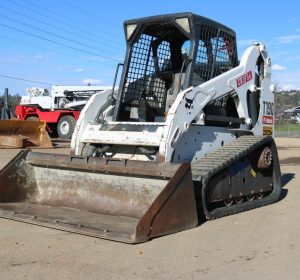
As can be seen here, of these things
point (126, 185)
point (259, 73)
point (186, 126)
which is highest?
point (259, 73)

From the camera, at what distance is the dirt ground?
462 cm

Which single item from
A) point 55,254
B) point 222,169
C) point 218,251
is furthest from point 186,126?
point 55,254

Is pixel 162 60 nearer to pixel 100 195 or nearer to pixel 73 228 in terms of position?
pixel 100 195

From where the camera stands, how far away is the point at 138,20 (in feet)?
27.1

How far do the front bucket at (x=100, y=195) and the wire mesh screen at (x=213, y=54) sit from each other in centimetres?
203

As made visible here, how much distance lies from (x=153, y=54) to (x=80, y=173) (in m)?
2.57

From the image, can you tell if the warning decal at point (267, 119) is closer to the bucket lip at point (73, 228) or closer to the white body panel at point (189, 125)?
Answer: the white body panel at point (189, 125)

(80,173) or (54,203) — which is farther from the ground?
(80,173)

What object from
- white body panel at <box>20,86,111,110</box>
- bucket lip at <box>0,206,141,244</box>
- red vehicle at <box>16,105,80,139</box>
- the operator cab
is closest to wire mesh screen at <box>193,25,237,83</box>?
the operator cab

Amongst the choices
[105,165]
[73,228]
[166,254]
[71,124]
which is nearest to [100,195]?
[105,165]

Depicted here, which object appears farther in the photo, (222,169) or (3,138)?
(3,138)

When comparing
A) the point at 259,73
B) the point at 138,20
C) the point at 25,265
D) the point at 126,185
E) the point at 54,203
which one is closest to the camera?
the point at 25,265

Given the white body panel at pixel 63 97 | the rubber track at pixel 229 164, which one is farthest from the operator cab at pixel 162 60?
the white body panel at pixel 63 97

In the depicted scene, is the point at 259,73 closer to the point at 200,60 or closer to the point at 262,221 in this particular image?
the point at 200,60
